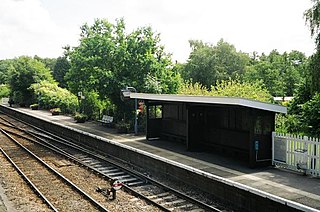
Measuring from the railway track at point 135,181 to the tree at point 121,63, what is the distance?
531cm

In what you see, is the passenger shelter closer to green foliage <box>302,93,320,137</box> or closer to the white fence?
the white fence

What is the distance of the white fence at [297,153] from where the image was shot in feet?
40.3

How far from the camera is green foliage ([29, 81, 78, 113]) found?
131 ft

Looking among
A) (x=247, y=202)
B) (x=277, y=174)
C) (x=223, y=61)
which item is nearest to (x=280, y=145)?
(x=277, y=174)

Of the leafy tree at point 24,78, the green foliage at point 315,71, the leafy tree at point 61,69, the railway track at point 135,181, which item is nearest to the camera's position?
the railway track at point 135,181

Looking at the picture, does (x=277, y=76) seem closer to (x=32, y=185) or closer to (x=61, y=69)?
(x=32, y=185)

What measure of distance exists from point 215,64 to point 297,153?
156ft

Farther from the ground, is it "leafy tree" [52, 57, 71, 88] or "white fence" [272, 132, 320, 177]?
"leafy tree" [52, 57, 71, 88]

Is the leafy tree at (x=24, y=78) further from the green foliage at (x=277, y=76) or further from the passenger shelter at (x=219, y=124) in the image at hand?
the passenger shelter at (x=219, y=124)

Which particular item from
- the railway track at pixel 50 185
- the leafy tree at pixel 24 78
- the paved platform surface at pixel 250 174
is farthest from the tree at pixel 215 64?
the railway track at pixel 50 185

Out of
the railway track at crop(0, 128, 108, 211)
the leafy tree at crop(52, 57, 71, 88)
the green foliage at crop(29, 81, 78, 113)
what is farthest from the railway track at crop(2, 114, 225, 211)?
the leafy tree at crop(52, 57, 71, 88)

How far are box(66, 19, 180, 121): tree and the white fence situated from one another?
13380 mm

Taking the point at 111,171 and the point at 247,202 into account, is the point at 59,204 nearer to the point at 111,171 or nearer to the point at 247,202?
the point at 111,171

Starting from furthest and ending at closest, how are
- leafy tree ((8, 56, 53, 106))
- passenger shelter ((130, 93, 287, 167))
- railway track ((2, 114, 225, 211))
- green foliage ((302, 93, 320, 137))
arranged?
leafy tree ((8, 56, 53, 106)), green foliage ((302, 93, 320, 137)), passenger shelter ((130, 93, 287, 167)), railway track ((2, 114, 225, 211))
